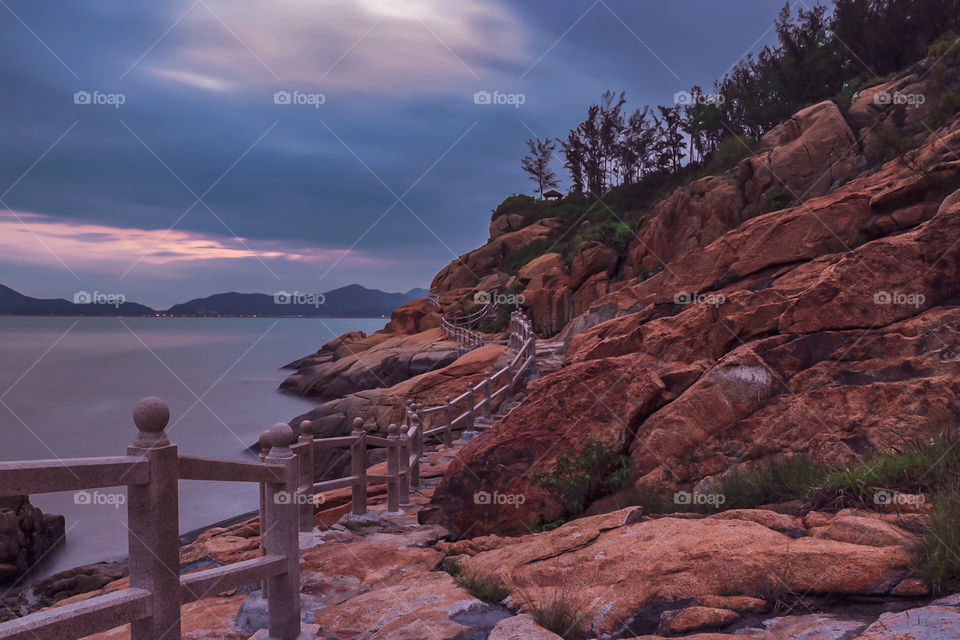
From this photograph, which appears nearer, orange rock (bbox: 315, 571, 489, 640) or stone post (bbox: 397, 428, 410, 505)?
orange rock (bbox: 315, 571, 489, 640)

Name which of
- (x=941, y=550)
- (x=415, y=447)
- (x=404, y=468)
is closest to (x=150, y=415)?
(x=941, y=550)

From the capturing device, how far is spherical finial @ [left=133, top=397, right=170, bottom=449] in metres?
3.26

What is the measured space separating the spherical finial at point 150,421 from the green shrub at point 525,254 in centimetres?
4939

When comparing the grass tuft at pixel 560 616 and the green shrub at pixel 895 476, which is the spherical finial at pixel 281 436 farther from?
the green shrub at pixel 895 476

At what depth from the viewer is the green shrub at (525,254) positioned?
52956 millimetres

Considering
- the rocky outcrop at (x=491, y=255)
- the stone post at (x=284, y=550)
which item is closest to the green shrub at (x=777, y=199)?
the stone post at (x=284, y=550)

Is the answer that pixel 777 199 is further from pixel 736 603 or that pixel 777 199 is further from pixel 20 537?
pixel 20 537

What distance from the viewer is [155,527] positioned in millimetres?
3221

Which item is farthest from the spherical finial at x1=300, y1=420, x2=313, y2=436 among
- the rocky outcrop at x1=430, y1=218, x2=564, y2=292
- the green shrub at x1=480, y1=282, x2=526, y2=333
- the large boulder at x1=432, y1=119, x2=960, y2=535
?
the rocky outcrop at x1=430, y1=218, x2=564, y2=292

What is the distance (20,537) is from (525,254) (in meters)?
43.3

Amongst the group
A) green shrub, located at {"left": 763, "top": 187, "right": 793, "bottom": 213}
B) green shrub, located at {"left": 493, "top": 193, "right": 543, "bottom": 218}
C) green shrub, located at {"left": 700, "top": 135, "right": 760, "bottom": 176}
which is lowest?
green shrub, located at {"left": 763, "top": 187, "right": 793, "bottom": 213}

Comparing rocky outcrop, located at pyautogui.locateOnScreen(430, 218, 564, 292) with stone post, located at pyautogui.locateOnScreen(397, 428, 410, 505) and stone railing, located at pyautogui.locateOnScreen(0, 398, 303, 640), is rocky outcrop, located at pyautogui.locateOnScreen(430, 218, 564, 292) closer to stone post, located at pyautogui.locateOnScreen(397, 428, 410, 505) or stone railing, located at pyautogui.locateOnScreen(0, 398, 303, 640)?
stone post, located at pyautogui.locateOnScreen(397, 428, 410, 505)

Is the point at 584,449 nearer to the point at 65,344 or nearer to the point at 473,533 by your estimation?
the point at 473,533

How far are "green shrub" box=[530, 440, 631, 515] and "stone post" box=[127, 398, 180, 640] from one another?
201 inches
